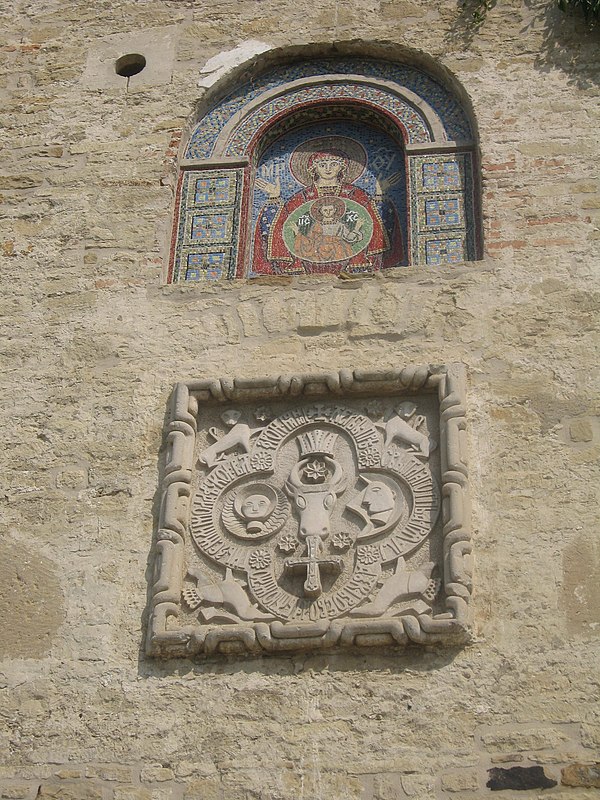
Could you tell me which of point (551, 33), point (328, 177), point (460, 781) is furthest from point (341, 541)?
point (551, 33)

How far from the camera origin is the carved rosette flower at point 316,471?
6027 millimetres

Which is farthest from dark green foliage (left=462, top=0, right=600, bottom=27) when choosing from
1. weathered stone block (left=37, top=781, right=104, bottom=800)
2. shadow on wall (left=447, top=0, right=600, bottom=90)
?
weathered stone block (left=37, top=781, right=104, bottom=800)

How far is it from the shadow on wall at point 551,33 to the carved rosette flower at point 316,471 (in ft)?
8.25

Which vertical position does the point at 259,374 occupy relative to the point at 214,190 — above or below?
below

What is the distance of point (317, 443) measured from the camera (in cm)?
612

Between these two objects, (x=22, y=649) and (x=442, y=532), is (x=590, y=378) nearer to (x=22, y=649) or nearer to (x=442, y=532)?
(x=442, y=532)

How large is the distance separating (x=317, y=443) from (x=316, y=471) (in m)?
0.14

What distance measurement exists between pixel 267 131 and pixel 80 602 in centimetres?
287

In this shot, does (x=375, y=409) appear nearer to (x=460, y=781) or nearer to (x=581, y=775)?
(x=460, y=781)

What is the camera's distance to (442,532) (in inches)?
228

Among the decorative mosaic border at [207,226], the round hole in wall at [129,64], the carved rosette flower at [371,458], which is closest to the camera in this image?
the carved rosette flower at [371,458]

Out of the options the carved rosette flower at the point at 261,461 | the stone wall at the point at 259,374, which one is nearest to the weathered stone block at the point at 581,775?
the stone wall at the point at 259,374

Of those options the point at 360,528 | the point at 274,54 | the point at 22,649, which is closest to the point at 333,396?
the point at 360,528

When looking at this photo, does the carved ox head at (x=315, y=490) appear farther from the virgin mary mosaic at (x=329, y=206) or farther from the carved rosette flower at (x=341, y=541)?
the virgin mary mosaic at (x=329, y=206)
